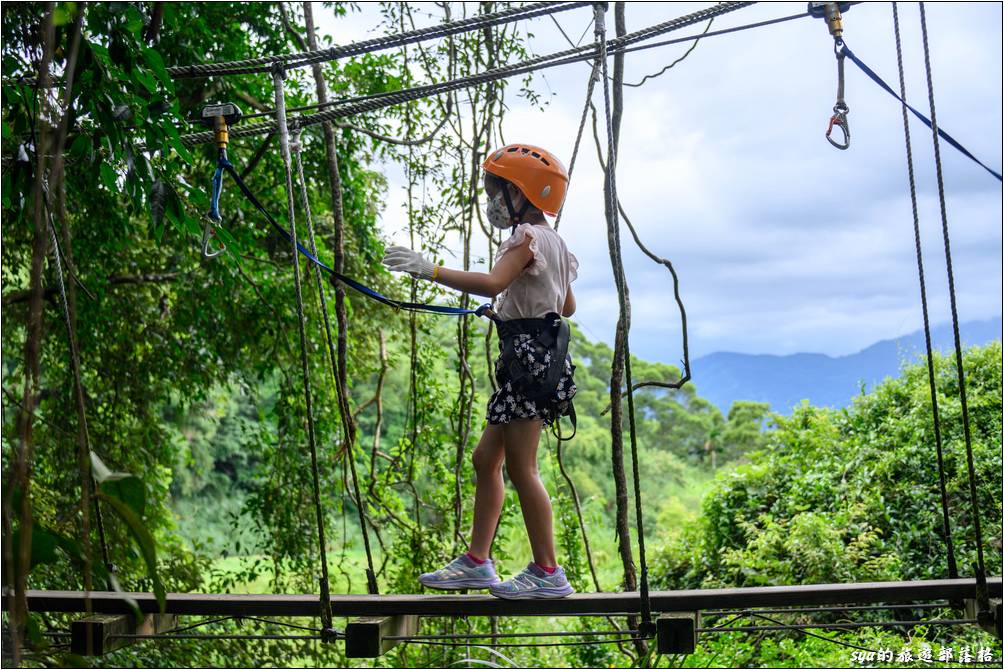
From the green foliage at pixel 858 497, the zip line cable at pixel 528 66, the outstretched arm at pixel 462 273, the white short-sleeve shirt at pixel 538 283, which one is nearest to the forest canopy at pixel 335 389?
the green foliage at pixel 858 497

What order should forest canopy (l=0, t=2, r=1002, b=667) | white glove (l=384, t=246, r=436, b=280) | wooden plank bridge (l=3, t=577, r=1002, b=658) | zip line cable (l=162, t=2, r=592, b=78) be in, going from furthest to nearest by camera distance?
1. forest canopy (l=0, t=2, r=1002, b=667)
2. zip line cable (l=162, t=2, r=592, b=78)
3. wooden plank bridge (l=3, t=577, r=1002, b=658)
4. white glove (l=384, t=246, r=436, b=280)

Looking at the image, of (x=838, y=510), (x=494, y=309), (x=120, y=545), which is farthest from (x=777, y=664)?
(x=494, y=309)

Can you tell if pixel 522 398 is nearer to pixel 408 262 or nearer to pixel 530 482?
pixel 530 482

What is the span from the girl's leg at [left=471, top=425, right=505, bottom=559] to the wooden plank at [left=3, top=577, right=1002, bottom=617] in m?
0.14

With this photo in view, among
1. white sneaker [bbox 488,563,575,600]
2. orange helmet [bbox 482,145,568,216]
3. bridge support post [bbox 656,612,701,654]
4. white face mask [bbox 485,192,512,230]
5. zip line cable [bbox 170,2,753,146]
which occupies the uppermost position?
zip line cable [bbox 170,2,753,146]

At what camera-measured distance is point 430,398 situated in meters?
4.98

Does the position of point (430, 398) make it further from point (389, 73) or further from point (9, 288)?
point (9, 288)

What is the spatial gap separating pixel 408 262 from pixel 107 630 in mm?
1094

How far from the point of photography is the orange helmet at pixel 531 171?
221cm

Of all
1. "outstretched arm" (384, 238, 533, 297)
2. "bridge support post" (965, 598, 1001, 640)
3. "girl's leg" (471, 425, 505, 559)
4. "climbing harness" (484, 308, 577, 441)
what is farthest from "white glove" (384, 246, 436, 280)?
"bridge support post" (965, 598, 1001, 640)

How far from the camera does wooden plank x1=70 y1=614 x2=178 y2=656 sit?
224 centimetres

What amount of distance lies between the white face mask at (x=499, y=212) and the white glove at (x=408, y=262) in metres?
0.25

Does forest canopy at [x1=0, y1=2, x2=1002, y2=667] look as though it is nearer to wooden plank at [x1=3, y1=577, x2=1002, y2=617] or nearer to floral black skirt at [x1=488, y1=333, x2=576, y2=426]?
wooden plank at [x1=3, y1=577, x2=1002, y2=617]

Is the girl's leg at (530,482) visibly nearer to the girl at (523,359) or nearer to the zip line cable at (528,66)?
the girl at (523,359)
